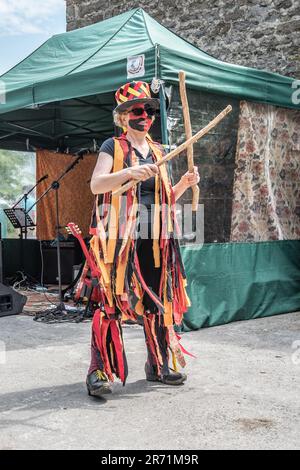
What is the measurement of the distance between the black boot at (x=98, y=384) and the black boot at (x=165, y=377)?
0.43 m

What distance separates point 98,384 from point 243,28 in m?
6.71

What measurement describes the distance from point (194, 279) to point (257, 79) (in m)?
2.23

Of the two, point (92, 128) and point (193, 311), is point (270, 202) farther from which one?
point (92, 128)

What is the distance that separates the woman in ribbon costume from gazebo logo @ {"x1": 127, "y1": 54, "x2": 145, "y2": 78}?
1.82 m

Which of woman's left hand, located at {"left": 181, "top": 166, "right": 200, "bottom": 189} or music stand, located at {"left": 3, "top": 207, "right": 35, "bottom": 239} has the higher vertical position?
woman's left hand, located at {"left": 181, "top": 166, "right": 200, "bottom": 189}

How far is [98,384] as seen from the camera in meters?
3.68

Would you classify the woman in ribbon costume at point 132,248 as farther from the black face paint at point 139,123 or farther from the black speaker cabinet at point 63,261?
the black speaker cabinet at point 63,261

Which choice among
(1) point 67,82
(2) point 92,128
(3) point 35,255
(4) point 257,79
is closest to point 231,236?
(4) point 257,79

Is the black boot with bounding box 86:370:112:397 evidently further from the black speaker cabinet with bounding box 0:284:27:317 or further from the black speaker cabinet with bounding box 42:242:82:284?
the black speaker cabinet with bounding box 42:242:82:284

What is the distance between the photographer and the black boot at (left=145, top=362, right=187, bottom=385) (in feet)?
13.0

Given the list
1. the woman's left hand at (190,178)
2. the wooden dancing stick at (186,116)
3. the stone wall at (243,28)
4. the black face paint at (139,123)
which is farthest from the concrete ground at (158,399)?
the stone wall at (243,28)

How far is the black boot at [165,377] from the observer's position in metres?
3.97

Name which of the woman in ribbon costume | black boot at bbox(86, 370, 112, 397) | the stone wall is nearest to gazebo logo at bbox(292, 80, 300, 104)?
the stone wall

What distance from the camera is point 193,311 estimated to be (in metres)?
5.86
